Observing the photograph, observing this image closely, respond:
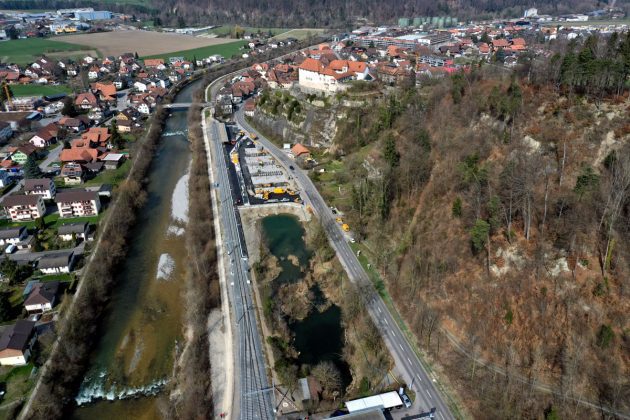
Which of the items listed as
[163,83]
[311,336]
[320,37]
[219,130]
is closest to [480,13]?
[320,37]

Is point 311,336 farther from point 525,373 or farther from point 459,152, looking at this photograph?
point 459,152

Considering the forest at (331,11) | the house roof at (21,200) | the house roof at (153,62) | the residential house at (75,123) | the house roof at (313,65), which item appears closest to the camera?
the house roof at (21,200)

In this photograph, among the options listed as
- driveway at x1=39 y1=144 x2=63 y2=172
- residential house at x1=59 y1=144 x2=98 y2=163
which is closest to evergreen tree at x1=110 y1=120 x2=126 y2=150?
residential house at x1=59 y1=144 x2=98 y2=163

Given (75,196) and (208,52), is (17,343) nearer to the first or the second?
(75,196)

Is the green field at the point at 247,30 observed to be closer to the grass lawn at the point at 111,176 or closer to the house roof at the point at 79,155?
the house roof at the point at 79,155

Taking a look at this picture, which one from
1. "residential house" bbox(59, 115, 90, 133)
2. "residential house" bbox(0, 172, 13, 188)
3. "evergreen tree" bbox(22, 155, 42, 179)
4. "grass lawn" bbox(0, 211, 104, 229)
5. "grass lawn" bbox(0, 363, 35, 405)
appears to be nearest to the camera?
"grass lawn" bbox(0, 363, 35, 405)

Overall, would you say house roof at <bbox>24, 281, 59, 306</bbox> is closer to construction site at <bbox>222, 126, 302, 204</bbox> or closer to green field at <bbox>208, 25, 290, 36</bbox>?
construction site at <bbox>222, 126, 302, 204</bbox>

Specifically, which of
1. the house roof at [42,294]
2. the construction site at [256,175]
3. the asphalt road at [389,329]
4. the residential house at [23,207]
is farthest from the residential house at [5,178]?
the asphalt road at [389,329]
